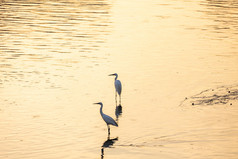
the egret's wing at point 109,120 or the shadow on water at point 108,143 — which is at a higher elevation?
the egret's wing at point 109,120

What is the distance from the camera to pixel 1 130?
19531 mm

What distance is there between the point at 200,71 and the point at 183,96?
16.9 ft

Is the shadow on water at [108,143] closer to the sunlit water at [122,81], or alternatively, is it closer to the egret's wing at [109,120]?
the sunlit water at [122,81]

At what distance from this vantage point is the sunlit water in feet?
59.7

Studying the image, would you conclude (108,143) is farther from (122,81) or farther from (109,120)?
(122,81)

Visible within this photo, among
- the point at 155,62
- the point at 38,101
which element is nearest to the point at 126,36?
the point at 155,62

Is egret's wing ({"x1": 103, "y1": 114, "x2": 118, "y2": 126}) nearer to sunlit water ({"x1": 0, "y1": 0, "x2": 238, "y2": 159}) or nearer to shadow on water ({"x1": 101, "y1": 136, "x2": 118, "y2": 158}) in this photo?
sunlit water ({"x1": 0, "y1": 0, "x2": 238, "y2": 159})

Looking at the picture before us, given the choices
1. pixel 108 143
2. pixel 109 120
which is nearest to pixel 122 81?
pixel 109 120

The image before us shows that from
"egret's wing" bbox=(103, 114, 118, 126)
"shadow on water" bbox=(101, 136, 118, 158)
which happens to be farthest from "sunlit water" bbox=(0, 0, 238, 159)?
"egret's wing" bbox=(103, 114, 118, 126)

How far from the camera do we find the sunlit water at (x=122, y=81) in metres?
18.2

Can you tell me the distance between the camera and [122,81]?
2686 centimetres

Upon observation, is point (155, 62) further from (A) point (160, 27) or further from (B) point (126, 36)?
(A) point (160, 27)

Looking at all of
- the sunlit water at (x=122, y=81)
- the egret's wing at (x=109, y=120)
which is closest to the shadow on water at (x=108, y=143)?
the sunlit water at (x=122, y=81)

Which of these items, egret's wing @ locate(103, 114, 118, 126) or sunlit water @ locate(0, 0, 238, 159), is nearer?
sunlit water @ locate(0, 0, 238, 159)
